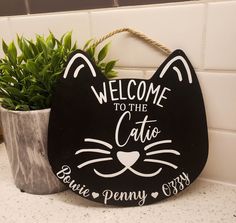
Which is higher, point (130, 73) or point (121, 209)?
point (130, 73)

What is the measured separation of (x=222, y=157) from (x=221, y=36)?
0.25 meters

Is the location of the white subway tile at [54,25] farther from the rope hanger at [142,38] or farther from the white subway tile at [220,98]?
the white subway tile at [220,98]

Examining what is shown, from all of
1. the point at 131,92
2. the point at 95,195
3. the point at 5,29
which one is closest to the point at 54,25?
the point at 5,29

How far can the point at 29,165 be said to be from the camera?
0.56m

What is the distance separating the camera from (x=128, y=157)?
54cm

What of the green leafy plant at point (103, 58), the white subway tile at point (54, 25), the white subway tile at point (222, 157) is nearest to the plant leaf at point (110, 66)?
the green leafy plant at point (103, 58)

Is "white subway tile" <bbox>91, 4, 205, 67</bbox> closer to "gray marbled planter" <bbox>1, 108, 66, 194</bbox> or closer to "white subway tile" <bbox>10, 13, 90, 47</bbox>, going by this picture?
"white subway tile" <bbox>10, 13, 90, 47</bbox>

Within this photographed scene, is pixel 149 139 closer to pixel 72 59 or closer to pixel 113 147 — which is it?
pixel 113 147

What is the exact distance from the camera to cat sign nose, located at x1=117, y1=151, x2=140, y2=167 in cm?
53

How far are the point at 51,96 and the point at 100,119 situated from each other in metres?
0.11

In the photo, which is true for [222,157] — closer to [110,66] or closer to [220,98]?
[220,98]

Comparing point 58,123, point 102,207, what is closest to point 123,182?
point 102,207

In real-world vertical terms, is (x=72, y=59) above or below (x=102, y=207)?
above

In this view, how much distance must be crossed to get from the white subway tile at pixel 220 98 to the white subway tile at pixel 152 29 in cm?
4
